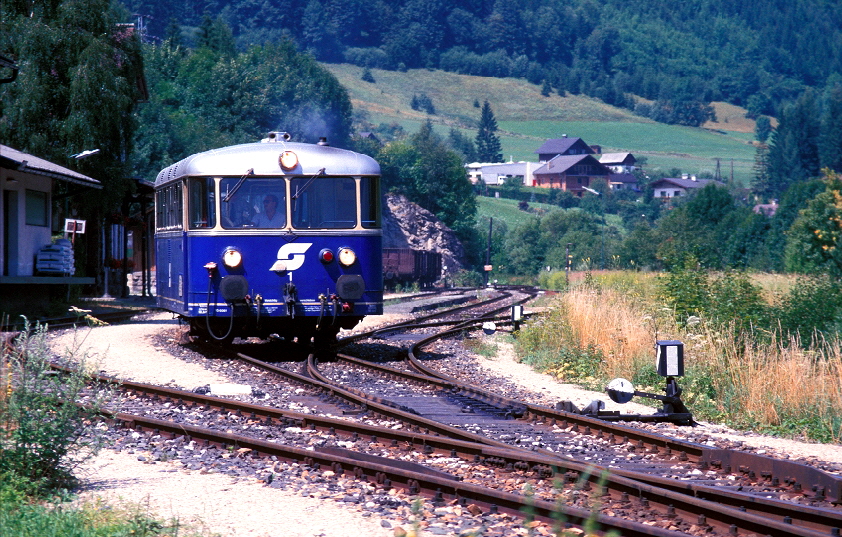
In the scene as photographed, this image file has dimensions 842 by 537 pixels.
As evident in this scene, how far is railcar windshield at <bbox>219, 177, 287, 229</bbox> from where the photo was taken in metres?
14.2

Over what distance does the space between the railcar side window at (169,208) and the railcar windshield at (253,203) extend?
3.40 feet

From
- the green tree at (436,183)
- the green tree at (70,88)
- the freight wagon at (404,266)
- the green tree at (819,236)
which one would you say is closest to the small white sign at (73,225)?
the green tree at (70,88)

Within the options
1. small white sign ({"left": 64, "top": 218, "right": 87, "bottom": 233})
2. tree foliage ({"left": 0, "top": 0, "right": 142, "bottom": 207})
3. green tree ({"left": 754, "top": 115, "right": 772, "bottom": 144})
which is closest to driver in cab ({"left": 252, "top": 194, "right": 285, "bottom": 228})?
small white sign ({"left": 64, "top": 218, "right": 87, "bottom": 233})

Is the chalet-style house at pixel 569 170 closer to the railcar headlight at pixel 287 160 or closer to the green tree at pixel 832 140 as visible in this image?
the green tree at pixel 832 140

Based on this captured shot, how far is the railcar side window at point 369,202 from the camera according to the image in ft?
47.8

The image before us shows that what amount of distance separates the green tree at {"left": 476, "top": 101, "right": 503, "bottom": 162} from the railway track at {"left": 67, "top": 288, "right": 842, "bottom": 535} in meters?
158

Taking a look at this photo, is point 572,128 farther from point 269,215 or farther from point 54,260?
point 269,215

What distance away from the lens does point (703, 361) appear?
1256cm

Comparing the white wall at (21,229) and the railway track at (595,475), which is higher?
the white wall at (21,229)

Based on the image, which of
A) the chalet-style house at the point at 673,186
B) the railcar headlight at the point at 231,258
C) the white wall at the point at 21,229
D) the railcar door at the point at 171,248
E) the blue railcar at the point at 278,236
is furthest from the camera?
the chalet-style house at the point at 673,186

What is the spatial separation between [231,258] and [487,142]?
156 metres

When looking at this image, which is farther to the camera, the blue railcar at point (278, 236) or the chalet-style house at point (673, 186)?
the chalet-style house at point (673, 186)

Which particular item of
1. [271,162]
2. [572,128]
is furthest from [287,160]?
[572,128]

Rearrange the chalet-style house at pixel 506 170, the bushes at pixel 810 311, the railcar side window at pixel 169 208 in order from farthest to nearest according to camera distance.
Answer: the chalet-style house at pixel 506 170 → the bushes at pixel 810 311 → the railcar side window at pixel 169 208
